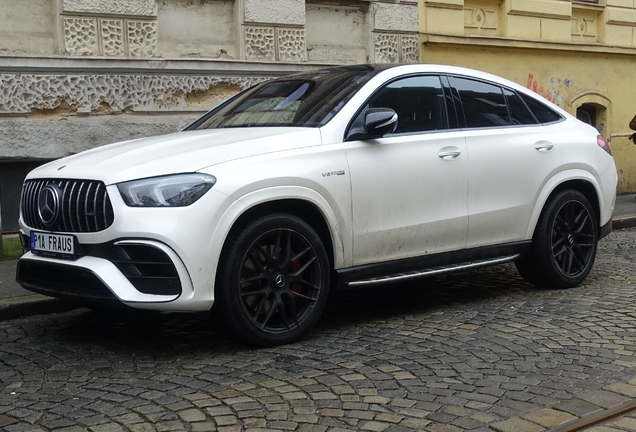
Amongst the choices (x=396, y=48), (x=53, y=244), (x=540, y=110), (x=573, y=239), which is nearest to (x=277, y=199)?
(x=53, y=244)

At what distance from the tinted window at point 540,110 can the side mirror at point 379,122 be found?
1.68m

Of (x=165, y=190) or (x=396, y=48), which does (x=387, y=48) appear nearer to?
(x=396, y=48)

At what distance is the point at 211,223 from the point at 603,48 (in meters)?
12.7

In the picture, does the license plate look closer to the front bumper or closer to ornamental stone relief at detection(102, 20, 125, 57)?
the front bumper

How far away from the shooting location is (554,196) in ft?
22.9

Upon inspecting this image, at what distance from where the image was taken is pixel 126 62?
10.0 m

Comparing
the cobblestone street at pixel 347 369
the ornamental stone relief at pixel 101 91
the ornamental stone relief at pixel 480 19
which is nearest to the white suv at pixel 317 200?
the cobblestone street at pixel 347 369

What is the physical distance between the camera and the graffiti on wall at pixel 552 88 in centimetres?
1490

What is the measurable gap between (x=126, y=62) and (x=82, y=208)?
523 cm

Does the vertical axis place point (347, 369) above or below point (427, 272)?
below

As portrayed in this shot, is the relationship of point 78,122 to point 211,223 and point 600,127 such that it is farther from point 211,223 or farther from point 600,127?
point 600,127

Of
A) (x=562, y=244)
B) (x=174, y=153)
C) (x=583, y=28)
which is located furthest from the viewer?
(x=583, y=28)

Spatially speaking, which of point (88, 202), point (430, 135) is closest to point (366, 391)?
point (88, 202)

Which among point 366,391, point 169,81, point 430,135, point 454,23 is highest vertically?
point 454,23
